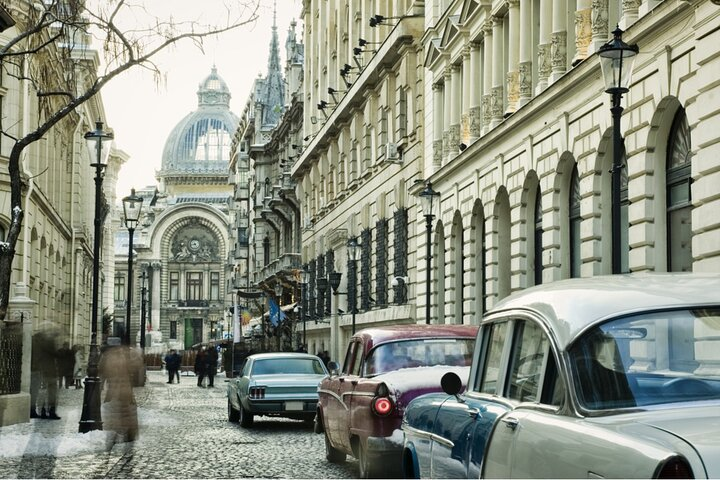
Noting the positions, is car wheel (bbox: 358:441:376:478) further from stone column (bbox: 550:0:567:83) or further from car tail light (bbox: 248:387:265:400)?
stone column (bbox: 550:0:567:83)

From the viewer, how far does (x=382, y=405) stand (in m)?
12.8

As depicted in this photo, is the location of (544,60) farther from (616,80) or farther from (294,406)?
(616,80)

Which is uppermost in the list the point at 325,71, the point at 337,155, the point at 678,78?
the point at 325,71

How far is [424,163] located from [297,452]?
69.0 feet

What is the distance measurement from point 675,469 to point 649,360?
118 centimetres

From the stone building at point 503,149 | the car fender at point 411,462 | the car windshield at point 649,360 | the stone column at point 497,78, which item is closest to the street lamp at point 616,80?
the stone building at point 503,149

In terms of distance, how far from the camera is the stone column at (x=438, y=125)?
3672 cm

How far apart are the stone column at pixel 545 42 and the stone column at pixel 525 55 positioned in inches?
57.9

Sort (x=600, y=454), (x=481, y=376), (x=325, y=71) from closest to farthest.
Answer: (x=600, y=454), (x=481, y=376), (x=325, y=71)

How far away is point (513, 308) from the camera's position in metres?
7.29

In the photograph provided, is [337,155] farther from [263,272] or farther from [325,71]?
[263,272]

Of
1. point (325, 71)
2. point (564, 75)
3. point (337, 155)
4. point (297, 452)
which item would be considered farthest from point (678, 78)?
point (325, 71)

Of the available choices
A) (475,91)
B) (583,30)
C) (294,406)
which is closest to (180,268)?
(475,91)

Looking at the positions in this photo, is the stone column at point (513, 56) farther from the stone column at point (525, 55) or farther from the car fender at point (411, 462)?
the car fender at point (411, 462)
